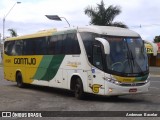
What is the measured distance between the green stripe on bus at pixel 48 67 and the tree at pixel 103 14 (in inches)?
1363

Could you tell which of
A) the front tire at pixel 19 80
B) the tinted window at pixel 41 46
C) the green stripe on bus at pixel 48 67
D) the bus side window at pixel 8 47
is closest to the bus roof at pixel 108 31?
the green stripe on bus at pixel 48 67

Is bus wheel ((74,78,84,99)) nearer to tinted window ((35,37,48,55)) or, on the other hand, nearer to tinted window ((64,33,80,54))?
tinted window ((64,33,80,54))

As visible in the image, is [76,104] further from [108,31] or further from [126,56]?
[108,31]

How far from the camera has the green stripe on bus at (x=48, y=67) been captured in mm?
19828

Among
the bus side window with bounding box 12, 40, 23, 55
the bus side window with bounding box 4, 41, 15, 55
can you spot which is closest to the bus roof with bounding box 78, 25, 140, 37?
the bus side window with bounding box 12, 40, 23, 55

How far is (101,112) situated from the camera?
13641mm

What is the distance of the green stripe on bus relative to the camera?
65.1 ft

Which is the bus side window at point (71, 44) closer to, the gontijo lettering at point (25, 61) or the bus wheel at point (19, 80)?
the gontijo lettering at point (25, 61)

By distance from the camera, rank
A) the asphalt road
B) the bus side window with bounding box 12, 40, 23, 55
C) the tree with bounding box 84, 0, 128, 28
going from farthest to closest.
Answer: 1. the tree with bounding box 84, 0, 128, 28
2. the bus side window with bounding box 12, 40, 23, 55
3. the asphalt road

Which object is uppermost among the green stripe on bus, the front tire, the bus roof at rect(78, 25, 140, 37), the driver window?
the bus roof at rect(78, 25, 140, 37)

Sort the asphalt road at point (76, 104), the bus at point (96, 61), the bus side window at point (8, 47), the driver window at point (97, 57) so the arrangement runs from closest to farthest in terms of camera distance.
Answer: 1. the asphalt road at point (76, 104)
2. the bus at point (96, 61)
3. the driver window at point (97, 57)
4. the bus side window at point (8, 47)

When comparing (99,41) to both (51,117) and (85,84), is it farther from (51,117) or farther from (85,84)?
(51,117)

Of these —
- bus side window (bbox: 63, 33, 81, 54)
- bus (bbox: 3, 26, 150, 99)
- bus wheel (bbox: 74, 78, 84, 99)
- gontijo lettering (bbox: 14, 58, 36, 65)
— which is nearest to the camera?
bus (bbox: 3, 26, 150, 99)

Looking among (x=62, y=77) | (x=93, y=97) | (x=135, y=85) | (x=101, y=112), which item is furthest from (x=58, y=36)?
(x=101, y=112)
